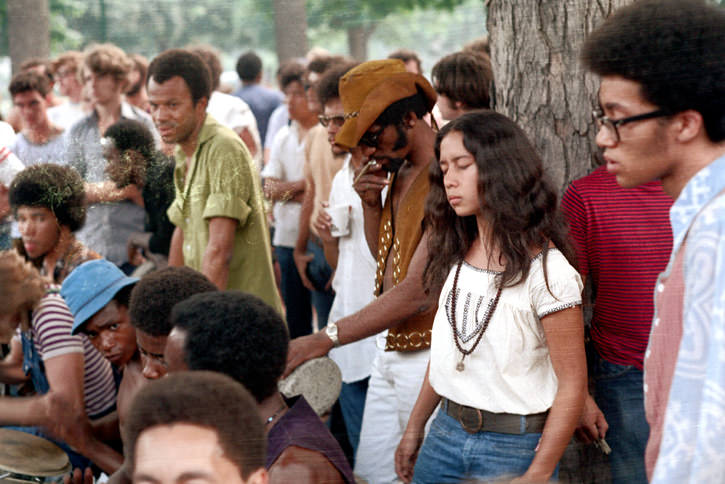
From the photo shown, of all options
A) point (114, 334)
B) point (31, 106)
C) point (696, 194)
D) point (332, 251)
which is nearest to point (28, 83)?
point (31, 106)

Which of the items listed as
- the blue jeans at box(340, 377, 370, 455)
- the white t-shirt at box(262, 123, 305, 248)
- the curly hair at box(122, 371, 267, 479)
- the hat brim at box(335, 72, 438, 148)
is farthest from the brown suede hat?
the white t-shirt at box(262, 123, 305, 248)

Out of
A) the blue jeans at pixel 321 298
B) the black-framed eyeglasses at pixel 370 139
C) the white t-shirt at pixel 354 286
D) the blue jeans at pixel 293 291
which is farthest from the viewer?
the blue jeans at pixel 293 291

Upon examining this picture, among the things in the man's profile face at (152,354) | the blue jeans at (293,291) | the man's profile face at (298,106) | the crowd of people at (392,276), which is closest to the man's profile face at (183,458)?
the crowd of people at (392,276)

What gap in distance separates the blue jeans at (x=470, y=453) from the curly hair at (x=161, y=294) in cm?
64

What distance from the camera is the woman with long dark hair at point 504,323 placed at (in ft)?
5.30

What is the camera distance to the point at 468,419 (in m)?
1.70

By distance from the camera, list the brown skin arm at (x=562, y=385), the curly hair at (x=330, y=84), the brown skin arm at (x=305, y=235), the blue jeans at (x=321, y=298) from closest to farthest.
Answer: the brown skin arm at (x=562, y=385), the curly hair at (x=330, y=84), the brown skin arm at (x=305, y=235), the blue jeans at (x=321, y=298)

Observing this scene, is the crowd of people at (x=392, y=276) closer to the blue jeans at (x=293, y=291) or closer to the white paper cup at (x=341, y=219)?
the white paper cup at (x=341, y=219)

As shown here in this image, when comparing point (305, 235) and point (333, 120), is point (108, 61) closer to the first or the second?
point (333, 120)

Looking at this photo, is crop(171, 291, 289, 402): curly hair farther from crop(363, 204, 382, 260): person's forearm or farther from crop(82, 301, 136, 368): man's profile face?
crop(363, 204, 382, 260): person's forearm

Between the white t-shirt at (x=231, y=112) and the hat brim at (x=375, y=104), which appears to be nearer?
the white t-shirt at (x=231, y=112)

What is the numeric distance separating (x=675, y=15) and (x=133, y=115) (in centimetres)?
121

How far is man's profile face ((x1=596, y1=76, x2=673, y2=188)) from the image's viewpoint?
1265mm

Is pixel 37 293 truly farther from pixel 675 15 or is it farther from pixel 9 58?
pixel 675 15
